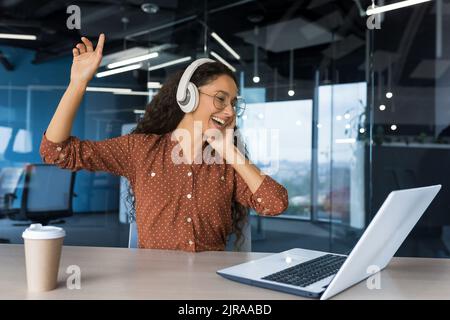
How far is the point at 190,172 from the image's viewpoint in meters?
1.48

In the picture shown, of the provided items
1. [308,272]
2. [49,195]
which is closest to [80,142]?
[308,272]

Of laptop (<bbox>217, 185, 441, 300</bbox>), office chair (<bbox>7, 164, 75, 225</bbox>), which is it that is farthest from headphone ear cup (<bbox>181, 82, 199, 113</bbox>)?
office chair (<bbox>7, 164, 75, 225</bbox>)

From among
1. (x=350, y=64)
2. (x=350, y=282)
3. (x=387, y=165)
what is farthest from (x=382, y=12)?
(x=350, y=282)

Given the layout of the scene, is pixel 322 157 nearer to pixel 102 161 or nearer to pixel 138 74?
pixel 138 74

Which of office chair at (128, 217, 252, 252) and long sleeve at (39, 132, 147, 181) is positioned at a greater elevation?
long sleeve at (39, 132, 147, 181)

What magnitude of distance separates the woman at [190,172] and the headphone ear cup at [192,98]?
0.16ft

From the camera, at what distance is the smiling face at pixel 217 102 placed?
4.51 feet

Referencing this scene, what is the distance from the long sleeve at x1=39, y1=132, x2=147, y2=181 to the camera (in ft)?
4.23

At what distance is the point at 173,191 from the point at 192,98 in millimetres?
343

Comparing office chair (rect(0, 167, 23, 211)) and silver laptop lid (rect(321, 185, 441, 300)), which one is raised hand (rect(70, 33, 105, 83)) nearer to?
silver laptop lid (rect(321, 185, 441, 300))

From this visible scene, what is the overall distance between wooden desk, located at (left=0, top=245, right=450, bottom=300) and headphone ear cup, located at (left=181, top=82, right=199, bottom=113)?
1.64ft

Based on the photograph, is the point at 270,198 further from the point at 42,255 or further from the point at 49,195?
the point at 49,195

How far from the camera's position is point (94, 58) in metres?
1.18
